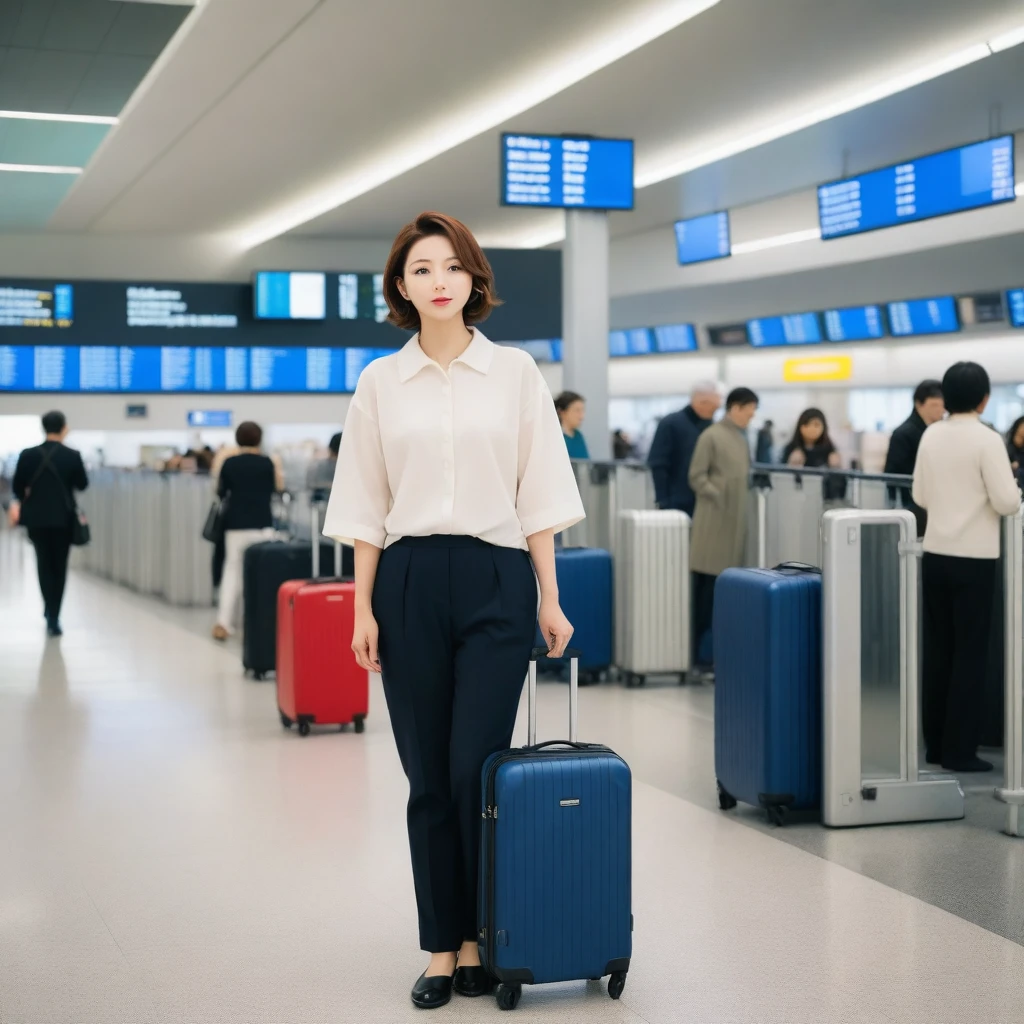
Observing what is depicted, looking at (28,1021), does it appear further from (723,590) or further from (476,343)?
(723,590)

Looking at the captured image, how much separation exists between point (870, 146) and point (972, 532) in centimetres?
770

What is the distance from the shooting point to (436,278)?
10.2 ft

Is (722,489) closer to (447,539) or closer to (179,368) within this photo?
(447,539)

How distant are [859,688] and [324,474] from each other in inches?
257

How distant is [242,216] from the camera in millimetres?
16922

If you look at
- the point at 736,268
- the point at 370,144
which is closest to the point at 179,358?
the point at 370,144

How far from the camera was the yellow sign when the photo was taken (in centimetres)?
1850

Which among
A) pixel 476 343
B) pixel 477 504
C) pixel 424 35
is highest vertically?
pixel 424 35

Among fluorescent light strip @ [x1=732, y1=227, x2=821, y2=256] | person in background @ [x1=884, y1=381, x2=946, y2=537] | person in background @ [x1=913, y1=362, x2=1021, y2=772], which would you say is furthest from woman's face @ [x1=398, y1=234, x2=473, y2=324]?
fluorescent light strip @ [x1=732, y1=227, x2=821, y2=256]

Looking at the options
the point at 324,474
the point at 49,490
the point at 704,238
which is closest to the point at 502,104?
the point at 324,474

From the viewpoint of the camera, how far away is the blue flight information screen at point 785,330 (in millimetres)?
18406

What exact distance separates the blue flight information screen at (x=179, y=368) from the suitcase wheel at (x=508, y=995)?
13.9m

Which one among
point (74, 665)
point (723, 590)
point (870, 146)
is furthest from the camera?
point (870, 146)

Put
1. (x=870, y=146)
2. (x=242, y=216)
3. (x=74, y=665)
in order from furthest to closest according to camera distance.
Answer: (x=242, y=216) → (x=870, y=146) → (x=74, y=665)
